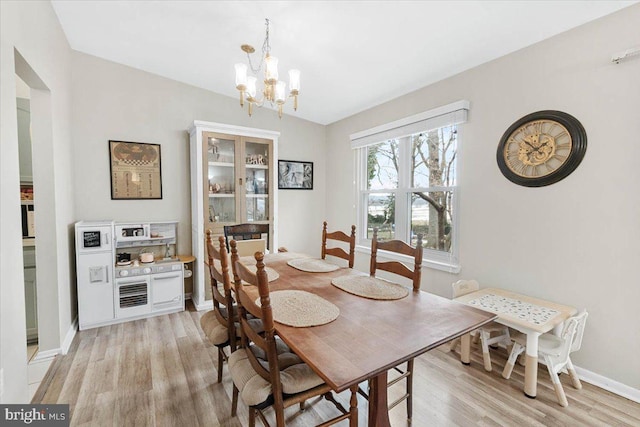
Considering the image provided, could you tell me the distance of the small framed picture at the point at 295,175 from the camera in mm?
4375

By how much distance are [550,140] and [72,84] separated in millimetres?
4601

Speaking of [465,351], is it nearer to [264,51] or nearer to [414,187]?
[414,187]

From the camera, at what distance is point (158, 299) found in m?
3.26

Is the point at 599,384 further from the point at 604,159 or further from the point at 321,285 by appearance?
the point at 321,285

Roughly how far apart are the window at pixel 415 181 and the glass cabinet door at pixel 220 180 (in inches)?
66.8

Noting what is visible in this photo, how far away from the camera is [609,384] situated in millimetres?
1991

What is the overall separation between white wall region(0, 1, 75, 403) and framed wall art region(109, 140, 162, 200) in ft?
1.41

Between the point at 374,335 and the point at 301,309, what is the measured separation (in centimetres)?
39

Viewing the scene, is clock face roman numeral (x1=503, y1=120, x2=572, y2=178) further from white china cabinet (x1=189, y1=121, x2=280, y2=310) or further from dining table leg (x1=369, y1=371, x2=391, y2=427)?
white china cabinet (x1=189, y1=121, x2=280, y2=310)


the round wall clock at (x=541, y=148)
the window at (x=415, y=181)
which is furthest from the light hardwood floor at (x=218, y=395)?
the round wall clock at (x=541, y=148)

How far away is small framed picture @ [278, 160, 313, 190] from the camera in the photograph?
14.4 feet

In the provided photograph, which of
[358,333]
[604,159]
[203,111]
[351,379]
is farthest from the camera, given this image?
[203,111]

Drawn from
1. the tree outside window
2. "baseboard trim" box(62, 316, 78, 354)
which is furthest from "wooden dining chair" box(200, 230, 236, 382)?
the tree outside window

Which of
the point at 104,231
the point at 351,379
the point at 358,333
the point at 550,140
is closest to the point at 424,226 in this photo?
the point at 550,140
